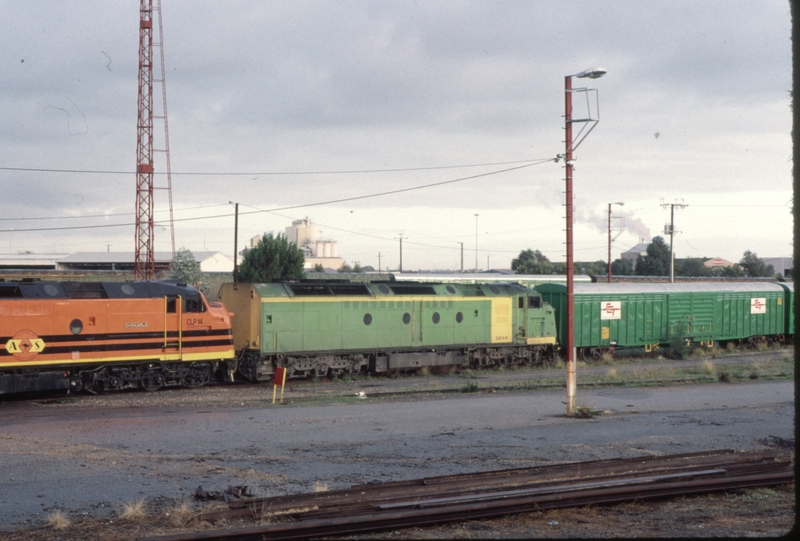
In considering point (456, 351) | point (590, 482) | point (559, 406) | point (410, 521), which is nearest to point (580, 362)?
point (456, 351)

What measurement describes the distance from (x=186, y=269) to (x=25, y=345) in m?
33.2

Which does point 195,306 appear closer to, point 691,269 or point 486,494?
point 486,494

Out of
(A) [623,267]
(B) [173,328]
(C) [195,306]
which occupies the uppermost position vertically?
(A) [623,267]

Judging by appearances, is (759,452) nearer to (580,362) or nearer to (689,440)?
(689,440)

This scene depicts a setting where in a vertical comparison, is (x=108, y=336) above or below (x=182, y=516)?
above

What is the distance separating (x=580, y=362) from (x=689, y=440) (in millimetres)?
19144

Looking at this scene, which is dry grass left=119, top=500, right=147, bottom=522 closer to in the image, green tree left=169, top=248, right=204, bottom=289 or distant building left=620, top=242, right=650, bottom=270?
green tree left=169, top=248, right=204, bottom=289

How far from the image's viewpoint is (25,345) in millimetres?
20578

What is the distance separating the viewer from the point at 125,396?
2238 centimetres

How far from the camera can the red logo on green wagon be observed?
20375 millimetres

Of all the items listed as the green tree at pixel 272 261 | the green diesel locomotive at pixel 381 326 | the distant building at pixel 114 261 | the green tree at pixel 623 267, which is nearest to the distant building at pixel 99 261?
the distant building at pixel 114 261

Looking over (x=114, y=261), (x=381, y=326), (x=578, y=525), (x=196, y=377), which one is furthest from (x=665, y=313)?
(x=114, y=261)

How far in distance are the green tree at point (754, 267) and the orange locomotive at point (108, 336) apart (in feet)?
308

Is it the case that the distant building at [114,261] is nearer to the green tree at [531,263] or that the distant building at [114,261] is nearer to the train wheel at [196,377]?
the green tree at [531,263]
